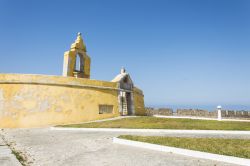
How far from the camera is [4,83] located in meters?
18.8

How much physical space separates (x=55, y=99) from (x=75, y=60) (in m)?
6.42

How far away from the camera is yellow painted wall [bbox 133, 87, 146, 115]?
88.5 feet

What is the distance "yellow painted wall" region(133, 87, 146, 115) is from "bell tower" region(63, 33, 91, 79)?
6.06 meters

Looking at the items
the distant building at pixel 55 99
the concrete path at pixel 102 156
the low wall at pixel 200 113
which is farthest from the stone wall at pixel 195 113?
the concrete path at pixel 102 156

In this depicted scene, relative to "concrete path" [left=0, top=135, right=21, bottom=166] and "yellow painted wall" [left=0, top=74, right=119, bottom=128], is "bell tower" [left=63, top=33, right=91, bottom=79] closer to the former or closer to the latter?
"yellow painted wall" [left=0, top=74, right=119, bottom=128]

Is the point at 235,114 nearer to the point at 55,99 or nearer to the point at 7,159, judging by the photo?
the point at 55,99

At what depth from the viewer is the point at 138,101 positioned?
91.1ft

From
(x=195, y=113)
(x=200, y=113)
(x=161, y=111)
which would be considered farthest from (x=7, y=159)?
(x=161, y=111)

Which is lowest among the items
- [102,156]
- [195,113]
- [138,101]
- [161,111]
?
[102,156]

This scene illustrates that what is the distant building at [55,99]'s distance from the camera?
18344mm

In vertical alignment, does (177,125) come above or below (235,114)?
below

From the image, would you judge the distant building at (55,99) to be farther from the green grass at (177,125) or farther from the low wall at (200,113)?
the low wall at (200,113)

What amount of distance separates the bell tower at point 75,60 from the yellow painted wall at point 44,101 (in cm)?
359

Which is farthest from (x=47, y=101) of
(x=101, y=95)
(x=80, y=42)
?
(x=80, y=42)
